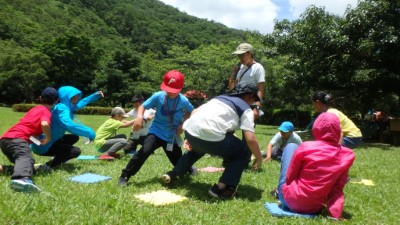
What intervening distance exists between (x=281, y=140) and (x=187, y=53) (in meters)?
35.5

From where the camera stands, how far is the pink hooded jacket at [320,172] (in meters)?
3.41

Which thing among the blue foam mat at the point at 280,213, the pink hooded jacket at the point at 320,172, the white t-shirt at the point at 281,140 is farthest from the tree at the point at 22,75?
the pink hooded jacket at the point at 320,172

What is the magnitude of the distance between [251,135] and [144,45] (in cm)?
6996

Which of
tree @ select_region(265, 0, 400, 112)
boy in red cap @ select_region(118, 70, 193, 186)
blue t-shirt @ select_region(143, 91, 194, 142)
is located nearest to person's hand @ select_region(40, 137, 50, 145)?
boy in red cap @ select_region(118, 70, 193, 186)

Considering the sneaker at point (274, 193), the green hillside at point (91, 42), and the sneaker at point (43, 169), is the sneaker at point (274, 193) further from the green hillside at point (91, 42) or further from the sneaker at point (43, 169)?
the green hillside at point (91, 42)

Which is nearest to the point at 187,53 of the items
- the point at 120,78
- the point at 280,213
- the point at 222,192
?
the point at 120,78

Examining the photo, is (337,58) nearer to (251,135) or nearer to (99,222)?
(251,135)

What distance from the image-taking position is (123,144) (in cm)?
701

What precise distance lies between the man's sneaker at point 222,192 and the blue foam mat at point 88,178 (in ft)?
5.25

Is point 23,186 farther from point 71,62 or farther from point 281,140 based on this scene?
point 71,62

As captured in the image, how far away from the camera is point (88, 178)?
15.7 ft

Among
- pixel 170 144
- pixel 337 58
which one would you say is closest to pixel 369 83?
pixel 337 58

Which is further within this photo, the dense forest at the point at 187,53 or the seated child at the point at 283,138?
the dense forest at the point at 187,53

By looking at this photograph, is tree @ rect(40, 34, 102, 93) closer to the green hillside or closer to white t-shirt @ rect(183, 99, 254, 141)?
the green hillside
